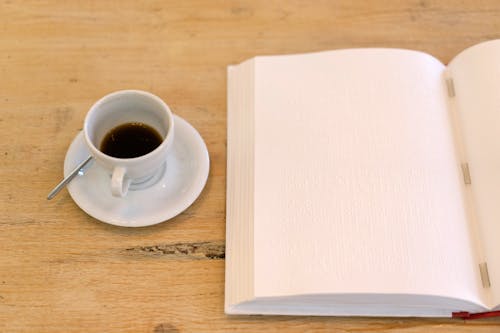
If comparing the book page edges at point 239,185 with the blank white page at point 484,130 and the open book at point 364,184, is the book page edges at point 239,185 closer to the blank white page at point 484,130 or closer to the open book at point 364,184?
the open book at point 364,184

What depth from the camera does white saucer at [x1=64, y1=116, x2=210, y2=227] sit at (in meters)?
0.64

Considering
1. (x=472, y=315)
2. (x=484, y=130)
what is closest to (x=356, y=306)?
(x=472, y=315)

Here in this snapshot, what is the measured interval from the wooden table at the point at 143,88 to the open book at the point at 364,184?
0.09ft

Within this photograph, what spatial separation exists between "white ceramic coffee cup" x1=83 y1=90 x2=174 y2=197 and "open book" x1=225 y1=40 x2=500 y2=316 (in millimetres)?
106

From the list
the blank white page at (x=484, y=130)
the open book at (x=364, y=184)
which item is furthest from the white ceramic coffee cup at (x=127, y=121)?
the blank white page at (x=484, y=130)

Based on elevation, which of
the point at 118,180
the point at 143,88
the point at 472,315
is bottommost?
the point at 472,315

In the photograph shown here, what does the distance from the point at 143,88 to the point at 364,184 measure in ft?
1.07

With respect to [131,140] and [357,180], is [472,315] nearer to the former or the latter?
[357,180]

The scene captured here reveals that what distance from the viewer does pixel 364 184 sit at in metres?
0.65

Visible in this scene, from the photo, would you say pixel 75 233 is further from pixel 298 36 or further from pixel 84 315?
pixel 298 36

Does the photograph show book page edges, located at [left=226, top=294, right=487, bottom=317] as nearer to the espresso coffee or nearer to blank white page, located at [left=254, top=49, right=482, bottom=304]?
blank white page, located at [left=254, top=49, right=482, bottom=304]

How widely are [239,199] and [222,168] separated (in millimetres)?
56

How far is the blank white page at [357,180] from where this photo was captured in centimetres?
60

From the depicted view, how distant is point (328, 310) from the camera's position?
2.01 ft
